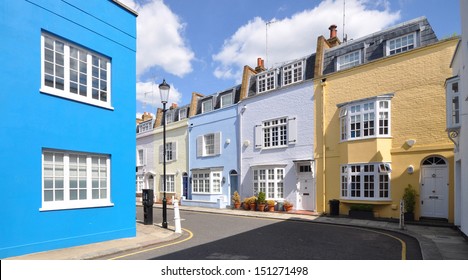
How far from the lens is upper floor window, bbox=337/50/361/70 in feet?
51.7

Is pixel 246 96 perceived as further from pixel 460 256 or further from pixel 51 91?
pixel 460 256

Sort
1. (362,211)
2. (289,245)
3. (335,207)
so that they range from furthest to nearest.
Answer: (335,207), (362,211), (289,245)

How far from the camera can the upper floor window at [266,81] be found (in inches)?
766

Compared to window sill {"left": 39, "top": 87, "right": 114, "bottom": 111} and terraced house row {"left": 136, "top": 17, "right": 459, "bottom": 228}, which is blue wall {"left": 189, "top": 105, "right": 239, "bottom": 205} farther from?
window sill {"left": 39, "top": 87, "right": 114, "bottom": 111}

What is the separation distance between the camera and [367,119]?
14.2 metres

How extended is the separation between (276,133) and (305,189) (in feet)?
13.3

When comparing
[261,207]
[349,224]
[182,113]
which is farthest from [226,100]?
[349,224]

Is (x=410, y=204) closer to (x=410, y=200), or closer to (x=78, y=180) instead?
(x=410, y=200)

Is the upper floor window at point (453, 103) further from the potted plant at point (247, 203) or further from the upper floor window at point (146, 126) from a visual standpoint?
the upper floor window at point (146, 126)

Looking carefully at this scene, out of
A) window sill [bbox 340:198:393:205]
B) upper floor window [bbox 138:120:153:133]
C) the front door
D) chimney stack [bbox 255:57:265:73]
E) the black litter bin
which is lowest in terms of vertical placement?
the black litter bin

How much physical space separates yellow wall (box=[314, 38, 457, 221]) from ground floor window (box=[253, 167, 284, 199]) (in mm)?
2512

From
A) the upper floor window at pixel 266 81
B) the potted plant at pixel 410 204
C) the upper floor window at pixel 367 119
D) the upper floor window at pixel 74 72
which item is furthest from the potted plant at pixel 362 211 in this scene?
the upper floor window at pixel 74 72

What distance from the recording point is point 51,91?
784 cm

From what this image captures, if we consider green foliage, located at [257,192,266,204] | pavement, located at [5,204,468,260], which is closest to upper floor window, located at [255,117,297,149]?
green foliage, located at [257,192,266,204]
